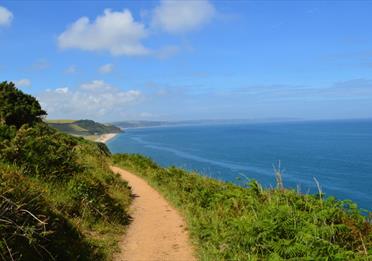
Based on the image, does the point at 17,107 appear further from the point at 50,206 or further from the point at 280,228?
the point at 280,228

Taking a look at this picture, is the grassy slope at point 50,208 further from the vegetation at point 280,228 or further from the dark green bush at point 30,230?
the vegetation at point 280,228

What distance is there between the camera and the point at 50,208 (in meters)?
8.79

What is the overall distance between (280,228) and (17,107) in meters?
22.9

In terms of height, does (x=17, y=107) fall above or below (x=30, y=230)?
above

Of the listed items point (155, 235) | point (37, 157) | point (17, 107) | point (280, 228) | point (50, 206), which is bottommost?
point (155, 235)

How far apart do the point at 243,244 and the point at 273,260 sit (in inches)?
56.1

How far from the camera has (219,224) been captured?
35.1ft

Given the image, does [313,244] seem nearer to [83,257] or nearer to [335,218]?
[335,218]

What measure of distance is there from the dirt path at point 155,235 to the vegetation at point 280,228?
1.40ft

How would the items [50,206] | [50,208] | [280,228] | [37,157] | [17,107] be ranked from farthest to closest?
[17,107]
[37,157]
[50,206]
[50,208]
[280,228]

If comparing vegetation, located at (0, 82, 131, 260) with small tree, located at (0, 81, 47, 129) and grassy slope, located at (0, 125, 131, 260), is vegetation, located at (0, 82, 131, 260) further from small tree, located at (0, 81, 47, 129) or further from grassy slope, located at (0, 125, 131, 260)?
small tree, located at (0, 81, 47, 129)

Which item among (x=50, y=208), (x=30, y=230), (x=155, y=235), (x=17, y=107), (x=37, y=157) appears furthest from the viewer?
(x=17, y=107)

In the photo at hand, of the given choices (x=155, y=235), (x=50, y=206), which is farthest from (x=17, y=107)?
(x=50, y=206)

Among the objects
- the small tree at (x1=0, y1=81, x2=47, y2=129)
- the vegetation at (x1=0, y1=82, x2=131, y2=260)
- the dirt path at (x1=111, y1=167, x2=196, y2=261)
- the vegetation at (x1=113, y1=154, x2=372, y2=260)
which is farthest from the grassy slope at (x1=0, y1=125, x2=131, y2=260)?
the small tree at (x1=0, y1=81, x2=47, y2=129)
